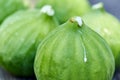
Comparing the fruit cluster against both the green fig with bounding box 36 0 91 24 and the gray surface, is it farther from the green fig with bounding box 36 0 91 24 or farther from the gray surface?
the gray surface

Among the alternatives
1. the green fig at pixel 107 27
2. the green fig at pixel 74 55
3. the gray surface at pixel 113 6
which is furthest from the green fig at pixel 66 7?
the green fig at pixel 74 55

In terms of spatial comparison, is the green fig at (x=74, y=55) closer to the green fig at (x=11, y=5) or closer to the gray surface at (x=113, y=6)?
the green fig at (x=11, y=5)

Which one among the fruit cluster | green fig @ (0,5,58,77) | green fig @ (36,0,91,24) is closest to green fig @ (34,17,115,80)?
the fruit cluster

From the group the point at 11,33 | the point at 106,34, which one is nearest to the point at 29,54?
the point at 11,33

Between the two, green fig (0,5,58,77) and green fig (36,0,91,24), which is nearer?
green fig (0,5,58,77)

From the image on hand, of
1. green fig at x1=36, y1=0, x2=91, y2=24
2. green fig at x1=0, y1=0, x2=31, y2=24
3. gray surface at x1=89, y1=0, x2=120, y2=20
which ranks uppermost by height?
green fig at x1=0, y1=0, x2=31, y2=24

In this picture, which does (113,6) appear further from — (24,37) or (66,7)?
(24,37)

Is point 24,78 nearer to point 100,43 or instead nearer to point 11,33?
point 11,33
